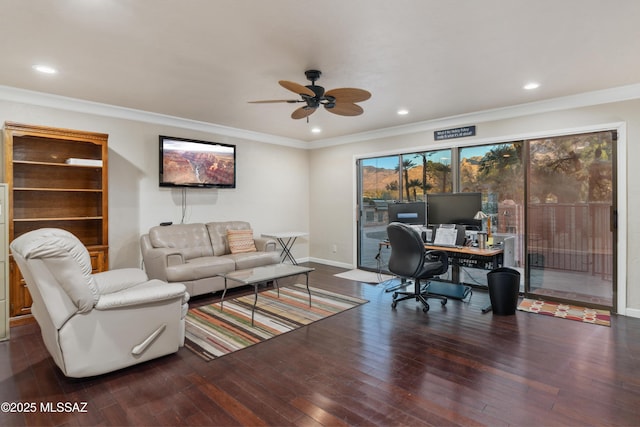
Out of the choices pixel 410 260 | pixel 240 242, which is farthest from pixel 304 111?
pixel 240 242

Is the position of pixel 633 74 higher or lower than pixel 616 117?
higher

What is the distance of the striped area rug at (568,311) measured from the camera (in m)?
3.67

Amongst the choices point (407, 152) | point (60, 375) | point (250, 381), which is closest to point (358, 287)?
point (407, 152)

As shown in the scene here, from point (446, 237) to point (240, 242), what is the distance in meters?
3.06

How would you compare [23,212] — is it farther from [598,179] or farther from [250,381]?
[598,179]

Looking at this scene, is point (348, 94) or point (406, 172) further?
point (406, 172)

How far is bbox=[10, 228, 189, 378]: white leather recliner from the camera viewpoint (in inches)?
87.9

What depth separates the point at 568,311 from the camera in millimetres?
3920

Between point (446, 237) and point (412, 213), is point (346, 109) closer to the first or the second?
point (412, 213)

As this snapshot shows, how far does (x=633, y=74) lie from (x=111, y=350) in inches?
209

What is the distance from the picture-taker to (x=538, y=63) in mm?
3084

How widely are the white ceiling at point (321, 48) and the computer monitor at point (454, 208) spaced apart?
1.25 meters

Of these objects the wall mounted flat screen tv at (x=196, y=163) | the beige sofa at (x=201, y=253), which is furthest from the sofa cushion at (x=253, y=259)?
the wall mounted flat screen tv at (x=196, y=163)

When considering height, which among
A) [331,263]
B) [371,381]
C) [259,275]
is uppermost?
[259,275]
